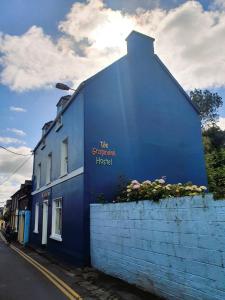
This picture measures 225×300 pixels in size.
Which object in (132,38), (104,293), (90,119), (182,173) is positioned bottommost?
(104,293)

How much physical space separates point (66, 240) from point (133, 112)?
6.89 meters

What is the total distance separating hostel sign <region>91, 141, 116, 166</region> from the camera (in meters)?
12.7

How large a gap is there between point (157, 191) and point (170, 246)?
1802 millimetres

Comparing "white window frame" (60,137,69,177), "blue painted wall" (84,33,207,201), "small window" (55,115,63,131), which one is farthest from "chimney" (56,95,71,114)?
"blue painted wall" (84,33,207,201)

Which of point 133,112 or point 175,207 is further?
point 133,112

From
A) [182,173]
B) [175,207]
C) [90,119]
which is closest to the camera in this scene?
[175,207]

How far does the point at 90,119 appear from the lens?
13.1m

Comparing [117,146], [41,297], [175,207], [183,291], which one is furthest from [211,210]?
[117,146]

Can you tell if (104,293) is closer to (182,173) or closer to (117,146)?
(117,146)

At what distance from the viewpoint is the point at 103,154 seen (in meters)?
12.9

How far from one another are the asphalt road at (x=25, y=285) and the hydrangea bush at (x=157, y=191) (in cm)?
376

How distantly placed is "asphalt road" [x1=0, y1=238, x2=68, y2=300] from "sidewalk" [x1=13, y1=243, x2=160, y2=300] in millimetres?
664

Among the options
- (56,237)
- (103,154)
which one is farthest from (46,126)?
(103,154)

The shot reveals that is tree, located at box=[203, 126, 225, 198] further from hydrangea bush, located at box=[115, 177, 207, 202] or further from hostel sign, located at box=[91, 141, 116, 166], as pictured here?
hydrangea bush, located at box=[115, 177, 207, 202]
